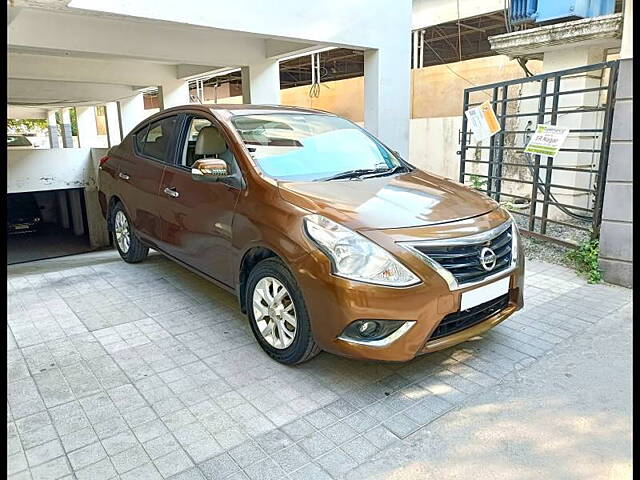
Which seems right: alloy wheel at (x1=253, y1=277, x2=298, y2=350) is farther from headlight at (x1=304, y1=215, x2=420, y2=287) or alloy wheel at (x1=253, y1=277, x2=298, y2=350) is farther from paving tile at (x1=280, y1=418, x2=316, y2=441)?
paving tile at (x1=280, y1=418, x2=316, y2=441)

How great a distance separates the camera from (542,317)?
3.81 metres

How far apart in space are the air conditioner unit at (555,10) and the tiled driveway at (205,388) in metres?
4.42

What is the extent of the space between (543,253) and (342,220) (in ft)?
11.7

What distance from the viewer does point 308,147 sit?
11.9 ft

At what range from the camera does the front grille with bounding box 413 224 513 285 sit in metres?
2.67

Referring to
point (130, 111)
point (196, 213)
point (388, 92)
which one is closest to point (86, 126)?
point (130, 111)

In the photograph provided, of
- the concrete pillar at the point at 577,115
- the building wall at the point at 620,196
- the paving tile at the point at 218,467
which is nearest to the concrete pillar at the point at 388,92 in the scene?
the concrete pillar at the point at 577,115

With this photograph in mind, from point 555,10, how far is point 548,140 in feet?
9.43

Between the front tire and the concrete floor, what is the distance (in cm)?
1095

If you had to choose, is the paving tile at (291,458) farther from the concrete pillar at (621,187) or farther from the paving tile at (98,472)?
the concrete pillar at (621,187)

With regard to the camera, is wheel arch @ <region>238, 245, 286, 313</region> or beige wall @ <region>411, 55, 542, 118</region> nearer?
wheel arch @ <region>238, 245, 286, 313</region>

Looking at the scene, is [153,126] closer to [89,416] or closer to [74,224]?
[89,416]

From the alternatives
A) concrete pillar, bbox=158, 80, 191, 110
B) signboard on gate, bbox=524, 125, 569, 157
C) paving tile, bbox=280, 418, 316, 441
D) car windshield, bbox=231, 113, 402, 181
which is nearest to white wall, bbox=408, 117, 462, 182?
concrete pillar, bbox=158, 80, 191, 110

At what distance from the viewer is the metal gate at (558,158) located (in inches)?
203
